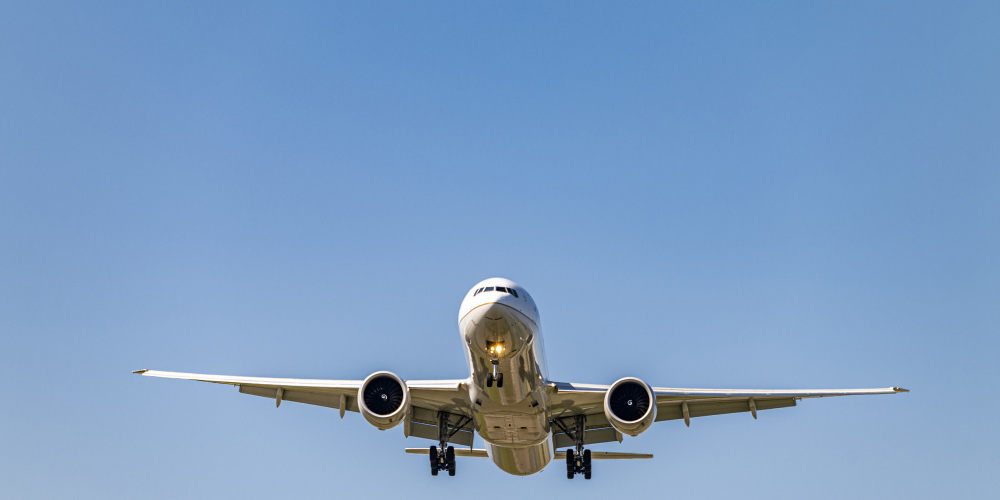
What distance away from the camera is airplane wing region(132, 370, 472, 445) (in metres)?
27.6

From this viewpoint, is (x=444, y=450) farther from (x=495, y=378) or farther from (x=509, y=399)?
(x=495, y=378)

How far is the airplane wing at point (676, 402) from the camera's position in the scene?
89.8ft

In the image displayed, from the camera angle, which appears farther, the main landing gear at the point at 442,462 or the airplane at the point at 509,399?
the main landing gear at the point at 442,462

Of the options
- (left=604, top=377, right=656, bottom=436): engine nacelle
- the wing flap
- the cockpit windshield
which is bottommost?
(left=604, top=377, right=656, bottom=436): engine nacelle

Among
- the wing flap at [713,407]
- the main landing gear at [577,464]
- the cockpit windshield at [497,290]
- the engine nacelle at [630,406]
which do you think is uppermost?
the cockpit windshield at [497,290]

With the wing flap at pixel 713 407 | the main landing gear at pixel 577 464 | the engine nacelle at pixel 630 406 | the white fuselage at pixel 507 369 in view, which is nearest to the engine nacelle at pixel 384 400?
the white fuselage at pixel 507 369

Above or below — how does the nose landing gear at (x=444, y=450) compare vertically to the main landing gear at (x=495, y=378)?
below

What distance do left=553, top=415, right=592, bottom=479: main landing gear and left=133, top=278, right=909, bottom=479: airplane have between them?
0.03 metres

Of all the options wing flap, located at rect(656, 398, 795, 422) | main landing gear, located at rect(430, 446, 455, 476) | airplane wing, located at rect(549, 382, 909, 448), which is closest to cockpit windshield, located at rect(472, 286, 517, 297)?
airplane wing, located at rect(549, 382, 909, 448)

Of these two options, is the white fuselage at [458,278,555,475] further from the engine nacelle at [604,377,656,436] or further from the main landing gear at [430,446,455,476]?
the engine nacelle at [604,377,656,436]

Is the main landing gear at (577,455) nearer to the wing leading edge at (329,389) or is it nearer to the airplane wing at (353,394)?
the airplane wing at (353,394)

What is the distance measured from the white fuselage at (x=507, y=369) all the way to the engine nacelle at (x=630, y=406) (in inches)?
76.6

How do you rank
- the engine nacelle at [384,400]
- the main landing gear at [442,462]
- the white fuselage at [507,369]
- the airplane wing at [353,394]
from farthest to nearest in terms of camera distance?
1. the main landing gear at [442,462]
2. the airplane wing at [353,394]
3. the engine nacelle at [384,400]
4. the white fuselage at [507,369]

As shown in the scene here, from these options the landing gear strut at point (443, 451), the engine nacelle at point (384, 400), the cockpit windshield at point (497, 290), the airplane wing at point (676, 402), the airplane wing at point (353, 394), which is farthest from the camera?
the landing gear strut at point (443, 451)
